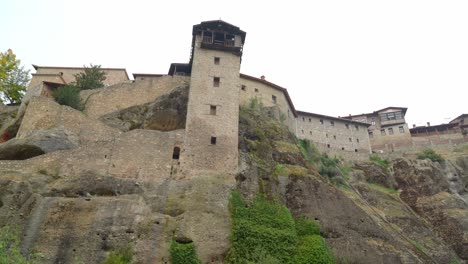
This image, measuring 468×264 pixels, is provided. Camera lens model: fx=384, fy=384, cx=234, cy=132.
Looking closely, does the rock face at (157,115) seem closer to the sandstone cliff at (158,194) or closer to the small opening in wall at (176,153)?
the sandstone cliff at (158,194)

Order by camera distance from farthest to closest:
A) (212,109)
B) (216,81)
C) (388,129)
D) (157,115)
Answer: (388,129) < (216,81) < (157,115) < (212,109)

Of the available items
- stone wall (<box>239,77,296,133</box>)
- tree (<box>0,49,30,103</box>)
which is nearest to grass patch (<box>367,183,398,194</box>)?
stone wall (<box>239,77,296,133</box>)

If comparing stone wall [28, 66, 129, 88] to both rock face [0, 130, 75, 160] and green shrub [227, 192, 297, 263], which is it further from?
green shrub [227, 192, 297, 263]

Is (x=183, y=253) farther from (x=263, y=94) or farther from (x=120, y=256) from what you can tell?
(x=263, y=94)

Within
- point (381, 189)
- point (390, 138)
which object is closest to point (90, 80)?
point (381, 189)

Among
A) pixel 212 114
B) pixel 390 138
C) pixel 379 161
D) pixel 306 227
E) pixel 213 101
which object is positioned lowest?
pixel 306 227

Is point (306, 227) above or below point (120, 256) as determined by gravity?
above

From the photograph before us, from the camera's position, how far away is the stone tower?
86.3 ft

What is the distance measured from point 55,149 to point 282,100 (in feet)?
88.2

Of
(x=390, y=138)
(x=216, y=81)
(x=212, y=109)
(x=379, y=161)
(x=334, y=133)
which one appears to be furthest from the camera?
(x=390, y=138)

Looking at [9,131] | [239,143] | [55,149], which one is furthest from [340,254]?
[9,131]

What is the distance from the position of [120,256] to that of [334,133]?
1631 inches

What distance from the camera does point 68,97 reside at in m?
32.2

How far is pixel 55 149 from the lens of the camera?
25031mm
